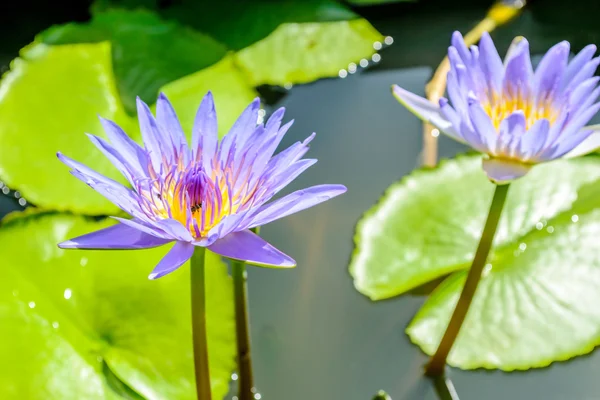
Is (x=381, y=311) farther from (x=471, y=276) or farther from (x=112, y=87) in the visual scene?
(x=112, y=87)

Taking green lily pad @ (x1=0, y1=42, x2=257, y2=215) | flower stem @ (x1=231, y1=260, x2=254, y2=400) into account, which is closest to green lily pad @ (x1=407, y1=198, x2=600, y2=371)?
flower stem @ (x1=231, y1=260, x2=254, y2=400)

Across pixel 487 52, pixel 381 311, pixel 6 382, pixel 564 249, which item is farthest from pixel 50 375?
pixel 564 249

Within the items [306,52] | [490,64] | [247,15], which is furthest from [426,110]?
[247,15]

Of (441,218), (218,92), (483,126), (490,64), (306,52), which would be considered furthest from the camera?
(306,52)

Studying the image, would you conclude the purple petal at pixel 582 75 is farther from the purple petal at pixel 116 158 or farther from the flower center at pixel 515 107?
the purple petal at pixel 116 158

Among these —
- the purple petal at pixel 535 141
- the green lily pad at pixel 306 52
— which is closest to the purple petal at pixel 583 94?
the purple petal at pixel 535 141

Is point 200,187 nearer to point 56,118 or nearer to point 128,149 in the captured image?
point 128,149

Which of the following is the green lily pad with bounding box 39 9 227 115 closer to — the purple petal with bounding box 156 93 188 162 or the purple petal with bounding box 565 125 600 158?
the purple petal with bounding box 156 93 188 162
